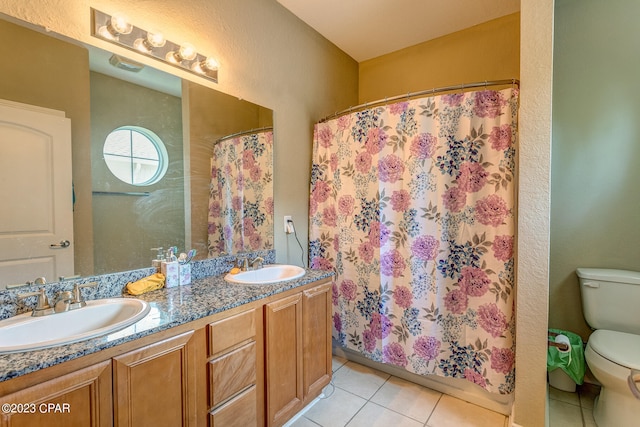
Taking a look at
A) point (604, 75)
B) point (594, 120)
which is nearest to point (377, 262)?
point (594, 120)

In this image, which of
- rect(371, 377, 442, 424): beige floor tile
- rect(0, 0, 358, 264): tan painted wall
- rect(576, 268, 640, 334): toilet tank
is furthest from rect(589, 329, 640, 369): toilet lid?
rect(0, 0, 358, 264): tan painted wall

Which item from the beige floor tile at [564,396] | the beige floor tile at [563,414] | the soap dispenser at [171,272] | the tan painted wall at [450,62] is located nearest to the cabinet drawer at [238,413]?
the soap dispenser at [171,272]

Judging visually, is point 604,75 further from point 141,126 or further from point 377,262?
point 141,126

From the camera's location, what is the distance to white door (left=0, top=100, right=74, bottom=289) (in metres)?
1.10

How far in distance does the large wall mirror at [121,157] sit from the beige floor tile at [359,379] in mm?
1221

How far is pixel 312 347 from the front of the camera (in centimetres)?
171

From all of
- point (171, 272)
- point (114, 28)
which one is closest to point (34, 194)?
point (171, 272)

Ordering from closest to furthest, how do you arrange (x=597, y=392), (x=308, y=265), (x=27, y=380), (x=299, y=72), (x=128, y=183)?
(x=27, y=380) < (x=128, y=183) < (x=597, y=392) < (x=299, y=72) < (x=308, y=265)

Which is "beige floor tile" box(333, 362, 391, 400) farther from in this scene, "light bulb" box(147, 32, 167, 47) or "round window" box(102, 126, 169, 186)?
"light bulb" box(147, 32, 167, 47)

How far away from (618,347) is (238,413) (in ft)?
6.50

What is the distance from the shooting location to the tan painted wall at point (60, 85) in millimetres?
1106

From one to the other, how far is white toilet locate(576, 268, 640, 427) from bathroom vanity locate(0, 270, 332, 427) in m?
1.48

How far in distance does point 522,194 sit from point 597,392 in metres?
1.55

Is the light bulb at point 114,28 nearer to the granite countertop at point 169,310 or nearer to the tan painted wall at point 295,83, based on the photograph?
the tan painted wall at point 295,83
